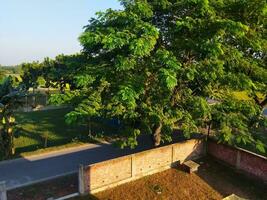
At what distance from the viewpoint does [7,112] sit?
17.0 meters

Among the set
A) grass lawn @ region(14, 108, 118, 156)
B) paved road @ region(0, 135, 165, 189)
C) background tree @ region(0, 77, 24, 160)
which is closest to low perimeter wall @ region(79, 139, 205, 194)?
paved road @ region(0, 135, 165, 189)

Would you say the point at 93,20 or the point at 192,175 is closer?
the point at 93,20

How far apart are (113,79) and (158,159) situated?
496 centimetres

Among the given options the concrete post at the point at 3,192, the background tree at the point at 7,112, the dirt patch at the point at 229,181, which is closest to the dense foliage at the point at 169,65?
the dirt patch at the point at 229,181

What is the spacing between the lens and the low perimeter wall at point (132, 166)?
41.6ft

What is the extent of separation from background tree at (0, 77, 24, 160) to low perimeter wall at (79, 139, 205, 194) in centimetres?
654

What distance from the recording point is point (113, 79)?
1257 centimetres

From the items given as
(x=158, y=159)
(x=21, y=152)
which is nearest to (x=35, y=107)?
(x=21, y=152)

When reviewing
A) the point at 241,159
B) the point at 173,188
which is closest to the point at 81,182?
the point at 173,188

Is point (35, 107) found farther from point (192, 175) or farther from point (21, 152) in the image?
point (192, 175)

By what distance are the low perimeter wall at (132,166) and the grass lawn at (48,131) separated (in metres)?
5.99

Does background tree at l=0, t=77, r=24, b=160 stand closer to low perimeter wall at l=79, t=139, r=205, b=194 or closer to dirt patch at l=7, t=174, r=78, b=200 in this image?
dirt patch at l=7, t=174, r=78, b=200

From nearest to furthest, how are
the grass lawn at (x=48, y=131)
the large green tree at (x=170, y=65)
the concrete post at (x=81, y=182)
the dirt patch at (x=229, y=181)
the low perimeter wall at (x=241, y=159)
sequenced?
the large green tree at (x=170, y=65) < the concrete post at (x=81, y=182) < the dirt patch at (x=229, y=181) < the low perimeter wall at (x=241, y=159) < the grass lawn at (x=48, y=131)

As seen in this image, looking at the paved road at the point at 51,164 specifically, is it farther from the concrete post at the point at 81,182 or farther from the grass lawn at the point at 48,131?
the concrete post at the point at 81,182
